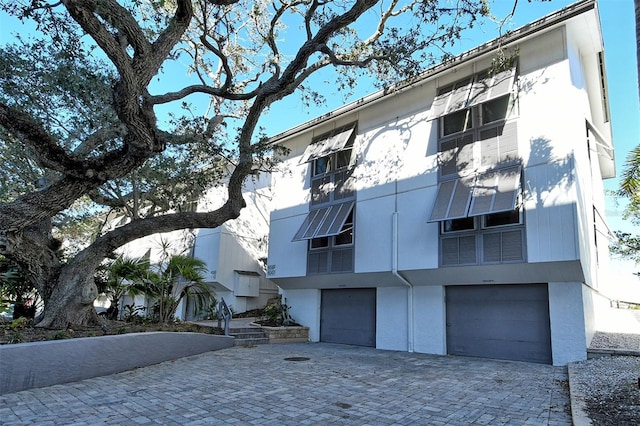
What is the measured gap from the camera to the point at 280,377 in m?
7.67

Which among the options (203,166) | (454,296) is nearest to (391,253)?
(454,296)

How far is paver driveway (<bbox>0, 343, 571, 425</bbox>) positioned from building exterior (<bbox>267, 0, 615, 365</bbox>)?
5.65 ft

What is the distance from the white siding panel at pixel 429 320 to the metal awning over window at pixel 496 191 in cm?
292

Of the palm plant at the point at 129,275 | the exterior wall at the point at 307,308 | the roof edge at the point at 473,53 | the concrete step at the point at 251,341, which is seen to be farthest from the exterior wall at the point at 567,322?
the palm plant at the point at 129,275

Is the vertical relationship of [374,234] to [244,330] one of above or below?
above

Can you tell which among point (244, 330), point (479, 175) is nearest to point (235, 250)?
point (244, 330)

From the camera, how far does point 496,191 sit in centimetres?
961

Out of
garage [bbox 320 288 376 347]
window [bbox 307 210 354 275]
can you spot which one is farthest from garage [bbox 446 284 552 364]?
window [bbox 307 210 354 275]

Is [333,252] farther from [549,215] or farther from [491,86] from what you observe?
[491,86]

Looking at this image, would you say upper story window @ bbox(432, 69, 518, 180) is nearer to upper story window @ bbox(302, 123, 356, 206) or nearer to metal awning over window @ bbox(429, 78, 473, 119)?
metal awning over window @ bbox(429, 78, 473, 119)

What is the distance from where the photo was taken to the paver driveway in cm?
512

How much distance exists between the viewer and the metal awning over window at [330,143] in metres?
13.7

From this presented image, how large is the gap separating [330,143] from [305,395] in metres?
9.56

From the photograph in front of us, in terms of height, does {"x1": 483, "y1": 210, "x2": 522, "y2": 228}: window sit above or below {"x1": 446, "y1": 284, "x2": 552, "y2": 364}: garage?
above
